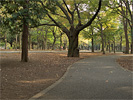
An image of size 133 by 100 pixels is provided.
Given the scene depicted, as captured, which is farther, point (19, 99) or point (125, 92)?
point (125, 92)

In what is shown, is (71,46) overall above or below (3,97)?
above

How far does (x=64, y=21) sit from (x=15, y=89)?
24080 millimetres

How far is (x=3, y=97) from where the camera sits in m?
4.70

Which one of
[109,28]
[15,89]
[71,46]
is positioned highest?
[109,28]

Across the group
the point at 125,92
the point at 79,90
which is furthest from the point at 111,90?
the point at 79,90

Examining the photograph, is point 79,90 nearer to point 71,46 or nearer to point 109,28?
point 71,46

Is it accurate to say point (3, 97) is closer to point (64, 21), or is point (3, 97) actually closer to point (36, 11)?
point (36, 11)

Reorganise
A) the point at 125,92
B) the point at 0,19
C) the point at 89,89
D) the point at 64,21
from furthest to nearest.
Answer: the point at 64,21 → the point at 0,19 → the point at 89,89 → the point at 125,92

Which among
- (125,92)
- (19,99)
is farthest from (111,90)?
(19,99)

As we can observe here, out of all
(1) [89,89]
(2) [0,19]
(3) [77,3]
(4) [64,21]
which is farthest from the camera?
(4) [64,21]

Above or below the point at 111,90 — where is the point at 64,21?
above

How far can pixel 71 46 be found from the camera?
19.3 m

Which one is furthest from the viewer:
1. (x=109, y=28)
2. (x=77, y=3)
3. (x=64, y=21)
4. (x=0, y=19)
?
(x=109, y=28)

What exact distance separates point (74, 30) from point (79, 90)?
14.4m
